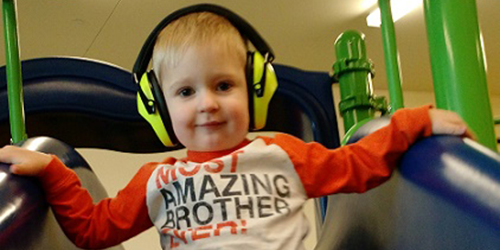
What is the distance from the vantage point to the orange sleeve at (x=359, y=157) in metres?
0.67

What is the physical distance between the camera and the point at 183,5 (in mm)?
2875

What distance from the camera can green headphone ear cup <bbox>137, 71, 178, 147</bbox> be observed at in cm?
76

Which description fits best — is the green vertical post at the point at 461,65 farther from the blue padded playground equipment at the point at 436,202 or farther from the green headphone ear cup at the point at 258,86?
the green headphone ear cup at the point at 258,86

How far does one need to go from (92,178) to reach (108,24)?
6.97 feet

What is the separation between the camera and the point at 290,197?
0.74 metres

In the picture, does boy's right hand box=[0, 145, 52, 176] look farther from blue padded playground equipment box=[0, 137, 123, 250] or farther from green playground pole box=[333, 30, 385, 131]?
green playground pole box=[333, 30, 385, 131]

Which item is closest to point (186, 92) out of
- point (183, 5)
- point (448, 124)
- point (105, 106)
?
point (448, 124)

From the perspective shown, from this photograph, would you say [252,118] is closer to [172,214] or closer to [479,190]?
[172,214]

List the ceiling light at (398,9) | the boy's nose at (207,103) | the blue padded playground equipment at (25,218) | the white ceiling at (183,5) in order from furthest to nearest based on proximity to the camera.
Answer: the ceiling light at (398,9), the white ceiling at (183,5), the boy's nose at (207,103), the blue padded playground equipment at (25,218)

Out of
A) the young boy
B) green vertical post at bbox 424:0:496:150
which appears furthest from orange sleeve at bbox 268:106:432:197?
green vertical post at bbox 424:0:496:150

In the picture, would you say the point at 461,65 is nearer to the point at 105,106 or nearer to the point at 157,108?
the point at 157,108

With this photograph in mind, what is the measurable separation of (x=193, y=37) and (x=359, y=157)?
254 mm

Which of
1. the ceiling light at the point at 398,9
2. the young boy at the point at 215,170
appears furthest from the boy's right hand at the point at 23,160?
the ceiling light at the point at 398,9

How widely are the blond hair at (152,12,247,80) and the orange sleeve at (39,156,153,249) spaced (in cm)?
15
